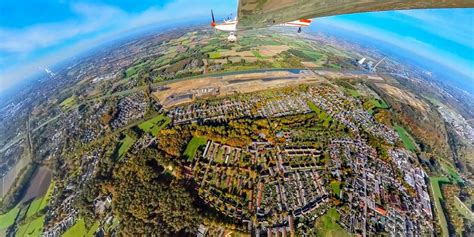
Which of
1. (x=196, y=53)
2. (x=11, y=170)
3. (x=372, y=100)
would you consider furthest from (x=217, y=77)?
(x=11, y=170)

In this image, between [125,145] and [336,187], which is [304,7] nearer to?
[336,187]

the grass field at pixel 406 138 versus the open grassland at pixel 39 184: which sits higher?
the open grassland at pixel 39 184

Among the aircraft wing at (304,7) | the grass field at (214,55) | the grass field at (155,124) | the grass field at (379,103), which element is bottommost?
the grass field at (379,103)

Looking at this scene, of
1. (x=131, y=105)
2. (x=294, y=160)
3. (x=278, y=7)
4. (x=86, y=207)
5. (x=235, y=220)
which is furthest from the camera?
(x=131, y=105)

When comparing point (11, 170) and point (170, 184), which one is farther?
point (11, 170)

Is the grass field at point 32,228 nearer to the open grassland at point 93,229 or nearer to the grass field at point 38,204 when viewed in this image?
the grass field at point 38,204

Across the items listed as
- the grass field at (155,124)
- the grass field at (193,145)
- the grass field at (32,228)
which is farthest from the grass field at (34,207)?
the grass field at (193,145)

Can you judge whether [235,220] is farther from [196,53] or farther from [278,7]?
[196,53]
